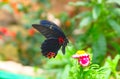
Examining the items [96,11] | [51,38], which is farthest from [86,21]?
[51,38]

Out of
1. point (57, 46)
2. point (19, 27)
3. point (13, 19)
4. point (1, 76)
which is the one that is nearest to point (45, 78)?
point (1, 76)

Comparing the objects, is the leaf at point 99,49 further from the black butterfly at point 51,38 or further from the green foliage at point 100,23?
the black butterfly at point 51,38

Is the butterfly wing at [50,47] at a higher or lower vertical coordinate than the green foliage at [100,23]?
lower

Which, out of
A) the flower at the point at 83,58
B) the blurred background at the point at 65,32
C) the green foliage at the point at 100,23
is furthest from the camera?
the green foliage at the point at 100,23

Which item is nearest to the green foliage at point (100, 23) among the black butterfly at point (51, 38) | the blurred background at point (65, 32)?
the blurred background at point (65, 32)

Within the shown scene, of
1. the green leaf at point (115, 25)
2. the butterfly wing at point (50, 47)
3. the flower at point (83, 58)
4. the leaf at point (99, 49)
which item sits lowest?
the flower at point (83, 58)

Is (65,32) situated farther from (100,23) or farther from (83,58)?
(83,58)

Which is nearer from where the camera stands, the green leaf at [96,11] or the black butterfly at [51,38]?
the black butterfly at [51,38]

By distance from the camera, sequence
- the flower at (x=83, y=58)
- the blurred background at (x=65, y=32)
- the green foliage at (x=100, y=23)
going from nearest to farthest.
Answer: the flower at (x=83, y=58)
the blurred background at (x=65, y=32)
the green foliage at (x=100, y=23)
